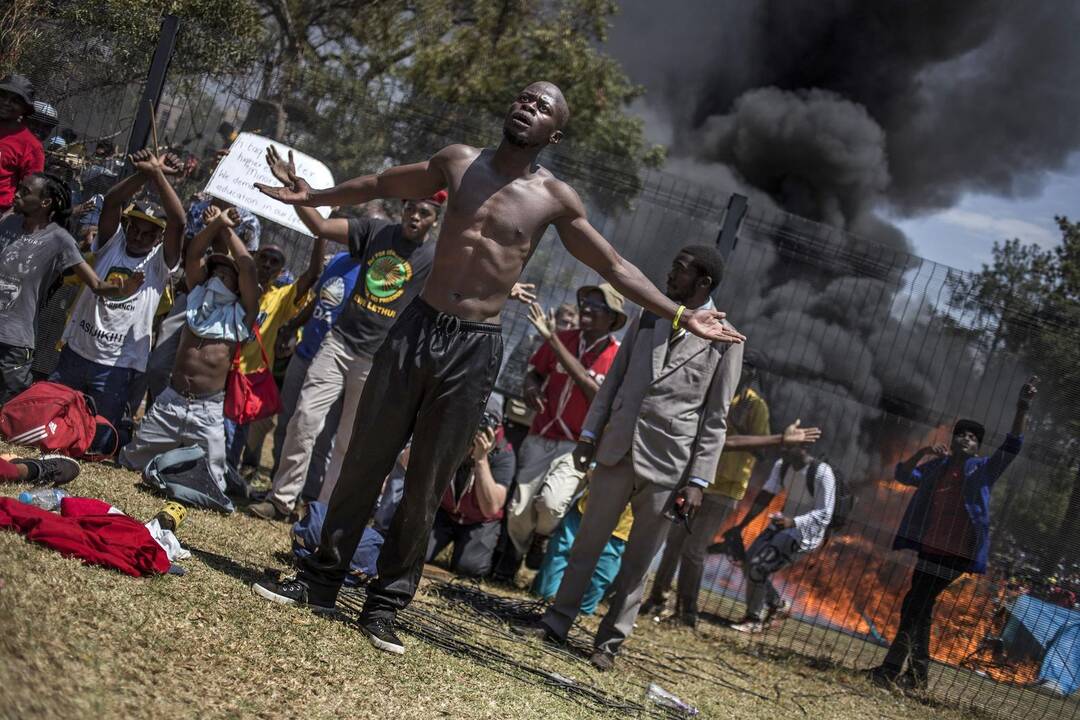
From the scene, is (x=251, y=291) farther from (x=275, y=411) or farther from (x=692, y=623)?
(x=692, y=623)

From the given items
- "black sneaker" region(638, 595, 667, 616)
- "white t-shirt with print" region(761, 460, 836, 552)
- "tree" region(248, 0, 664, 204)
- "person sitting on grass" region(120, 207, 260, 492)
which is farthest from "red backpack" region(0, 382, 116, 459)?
"tree" region(248, 0, 664, 204)

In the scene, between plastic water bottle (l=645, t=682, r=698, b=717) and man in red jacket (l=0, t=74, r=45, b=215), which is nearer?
plastic water bottle (l=645, t=682, r=698, b=717)

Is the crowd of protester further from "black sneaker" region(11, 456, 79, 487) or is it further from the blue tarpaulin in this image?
the blue tarpaulin

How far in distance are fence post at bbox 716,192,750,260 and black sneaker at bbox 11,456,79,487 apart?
5149mm

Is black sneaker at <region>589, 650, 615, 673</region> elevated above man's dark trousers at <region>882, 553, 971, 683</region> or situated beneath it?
situated beneath

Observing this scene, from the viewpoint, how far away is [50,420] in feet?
21.5

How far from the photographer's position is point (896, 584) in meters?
8.42

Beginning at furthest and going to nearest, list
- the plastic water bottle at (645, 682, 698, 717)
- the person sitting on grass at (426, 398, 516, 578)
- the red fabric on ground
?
the person sitting on grass at (426, 398, 516, 578), the plastic water bottle at (645, 682, 698, 717), the red fabric on ground

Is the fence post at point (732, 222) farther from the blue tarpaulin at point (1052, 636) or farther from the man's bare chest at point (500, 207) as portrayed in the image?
the man's bare chest at point (500, 207)

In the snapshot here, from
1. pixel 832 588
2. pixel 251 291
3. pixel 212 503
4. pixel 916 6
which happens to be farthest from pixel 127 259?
pixel 916 6

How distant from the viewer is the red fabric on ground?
5348mm

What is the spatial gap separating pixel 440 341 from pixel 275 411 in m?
3.41

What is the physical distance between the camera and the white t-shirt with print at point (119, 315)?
729 cm

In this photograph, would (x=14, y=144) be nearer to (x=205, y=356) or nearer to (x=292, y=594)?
(x=205, y=356)
